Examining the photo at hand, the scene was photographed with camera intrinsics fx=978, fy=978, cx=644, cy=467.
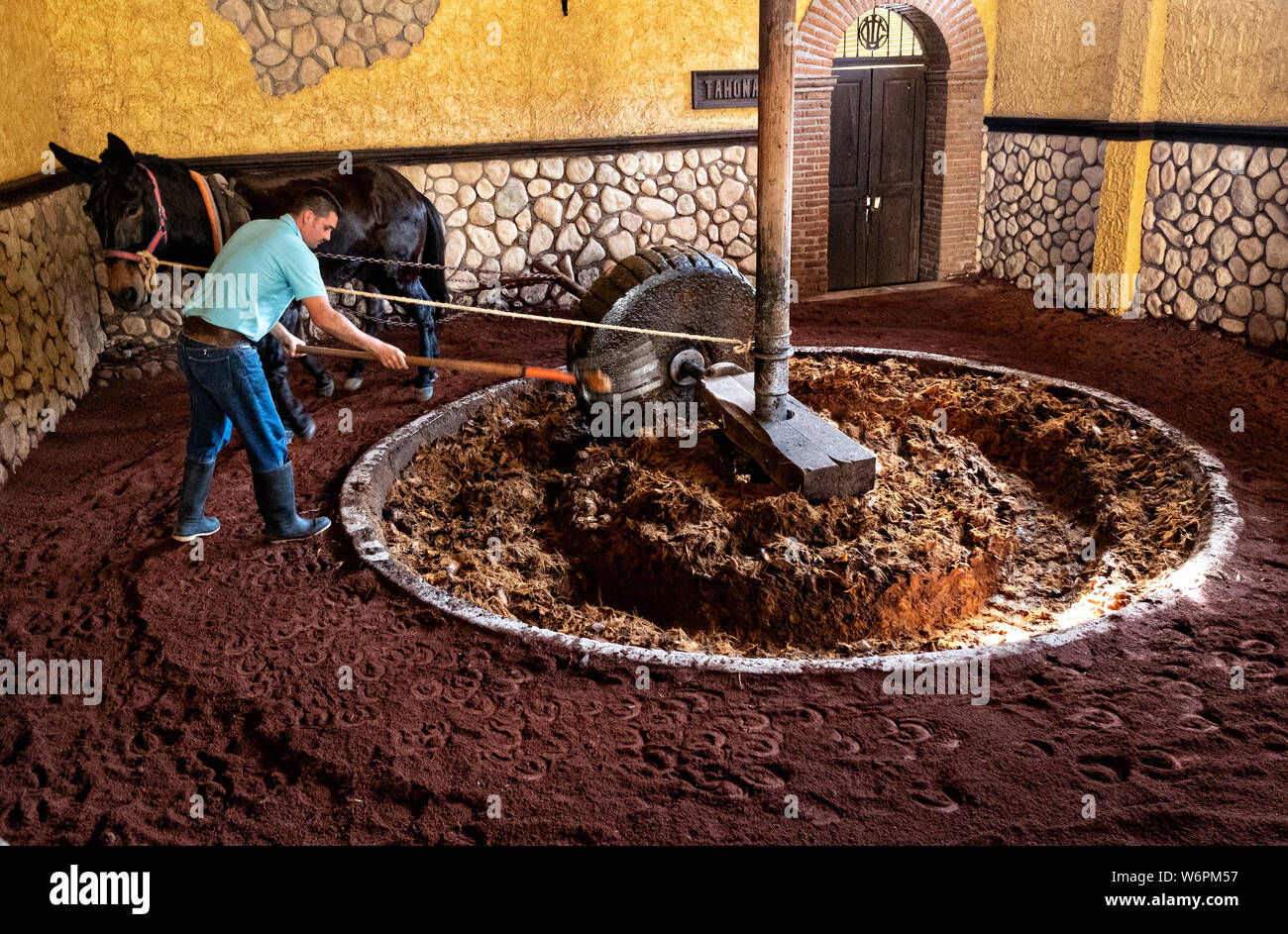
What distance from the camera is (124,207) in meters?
5.52

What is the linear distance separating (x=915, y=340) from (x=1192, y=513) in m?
3.67

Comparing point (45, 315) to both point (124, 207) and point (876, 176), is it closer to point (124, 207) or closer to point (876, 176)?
point (124, 207)

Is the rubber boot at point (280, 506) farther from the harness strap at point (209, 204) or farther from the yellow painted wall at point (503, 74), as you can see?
the yellow painted wall at point (503, 74)

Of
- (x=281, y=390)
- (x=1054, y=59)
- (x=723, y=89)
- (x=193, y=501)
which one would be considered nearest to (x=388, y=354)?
Answer: (x=193, y=501)

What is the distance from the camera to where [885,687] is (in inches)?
136

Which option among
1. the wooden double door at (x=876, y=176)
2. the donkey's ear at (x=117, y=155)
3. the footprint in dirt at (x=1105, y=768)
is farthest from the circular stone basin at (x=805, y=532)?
the wooden double door at (x=876, y=176)

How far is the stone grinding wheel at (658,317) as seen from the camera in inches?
237

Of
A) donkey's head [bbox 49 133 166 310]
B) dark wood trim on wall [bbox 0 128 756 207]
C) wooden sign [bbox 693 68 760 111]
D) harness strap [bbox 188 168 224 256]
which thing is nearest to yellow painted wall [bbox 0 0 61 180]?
dark wood trim on wall [bbox 0 128 756 207]

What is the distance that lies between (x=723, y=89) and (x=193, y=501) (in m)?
6.59

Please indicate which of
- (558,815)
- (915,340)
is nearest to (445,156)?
(915,340)

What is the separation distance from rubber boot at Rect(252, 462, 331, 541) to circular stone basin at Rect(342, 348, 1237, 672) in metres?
0.23

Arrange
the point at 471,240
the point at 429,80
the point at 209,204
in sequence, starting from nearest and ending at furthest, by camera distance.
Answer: the point at 209,204, the point at 429,80, the point at 471,240

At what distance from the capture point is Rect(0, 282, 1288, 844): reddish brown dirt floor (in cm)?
285

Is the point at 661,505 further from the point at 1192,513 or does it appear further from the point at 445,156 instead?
the point at 445,156
